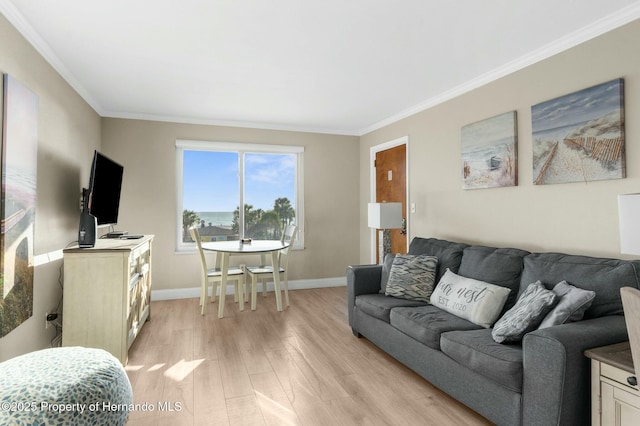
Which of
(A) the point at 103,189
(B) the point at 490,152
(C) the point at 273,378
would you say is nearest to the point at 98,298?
(A) the point at 103,189

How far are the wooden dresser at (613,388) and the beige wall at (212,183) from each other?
4.25 meters

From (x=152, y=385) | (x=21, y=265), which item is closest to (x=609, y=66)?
(x=152, y=385)

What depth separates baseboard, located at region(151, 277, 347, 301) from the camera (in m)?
4.94

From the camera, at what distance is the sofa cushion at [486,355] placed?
1921 mm

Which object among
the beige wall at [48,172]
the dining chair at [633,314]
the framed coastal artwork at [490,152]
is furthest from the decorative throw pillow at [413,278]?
the beige wall at [48,172]

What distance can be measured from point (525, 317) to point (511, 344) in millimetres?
181

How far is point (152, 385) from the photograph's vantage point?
102 inches

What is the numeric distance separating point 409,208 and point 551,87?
211 cm

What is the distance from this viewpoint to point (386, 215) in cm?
407

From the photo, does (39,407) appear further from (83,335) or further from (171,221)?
(171,221)

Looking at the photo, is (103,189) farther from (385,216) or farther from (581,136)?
(581,136)

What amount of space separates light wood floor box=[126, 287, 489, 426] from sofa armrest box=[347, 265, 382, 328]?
0.39 metres

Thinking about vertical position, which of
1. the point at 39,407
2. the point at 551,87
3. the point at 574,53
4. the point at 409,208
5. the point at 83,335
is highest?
the point at 574,53

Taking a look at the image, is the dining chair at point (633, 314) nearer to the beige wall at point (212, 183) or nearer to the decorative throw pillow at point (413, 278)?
the decorative throw pillow at point (413, 278)
